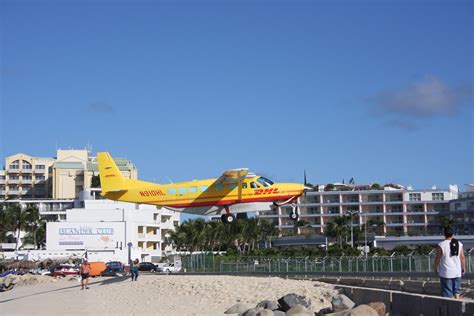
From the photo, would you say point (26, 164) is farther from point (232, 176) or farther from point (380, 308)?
point (380, 308)

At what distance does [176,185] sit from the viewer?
48.9 m

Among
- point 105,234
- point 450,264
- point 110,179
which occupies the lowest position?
point 450,264

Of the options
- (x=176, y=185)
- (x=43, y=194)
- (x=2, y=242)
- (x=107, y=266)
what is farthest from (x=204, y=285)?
(x=43, y=194)

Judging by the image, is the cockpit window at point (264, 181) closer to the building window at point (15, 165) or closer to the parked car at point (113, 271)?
the parked car at point (113, 271)

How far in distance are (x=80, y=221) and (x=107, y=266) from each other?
1540 inches

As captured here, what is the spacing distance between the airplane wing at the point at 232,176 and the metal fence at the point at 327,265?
21.9ft

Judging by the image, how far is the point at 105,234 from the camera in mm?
106750

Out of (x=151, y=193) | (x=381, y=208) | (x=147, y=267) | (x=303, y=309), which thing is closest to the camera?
(x=303, y=309)

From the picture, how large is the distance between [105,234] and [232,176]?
60.7 metres

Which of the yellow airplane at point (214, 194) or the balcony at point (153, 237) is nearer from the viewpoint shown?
the yellow airplane at point (214, 194)

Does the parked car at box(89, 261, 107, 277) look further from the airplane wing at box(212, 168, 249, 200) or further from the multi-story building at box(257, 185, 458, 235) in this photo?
the multi-story building at box(257, 185, 458, 235)

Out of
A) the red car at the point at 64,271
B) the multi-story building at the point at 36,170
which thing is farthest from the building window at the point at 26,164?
the red car at the point at 64,271

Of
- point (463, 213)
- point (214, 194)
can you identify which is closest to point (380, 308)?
point (214, 194)

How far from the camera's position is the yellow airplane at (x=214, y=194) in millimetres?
48875
